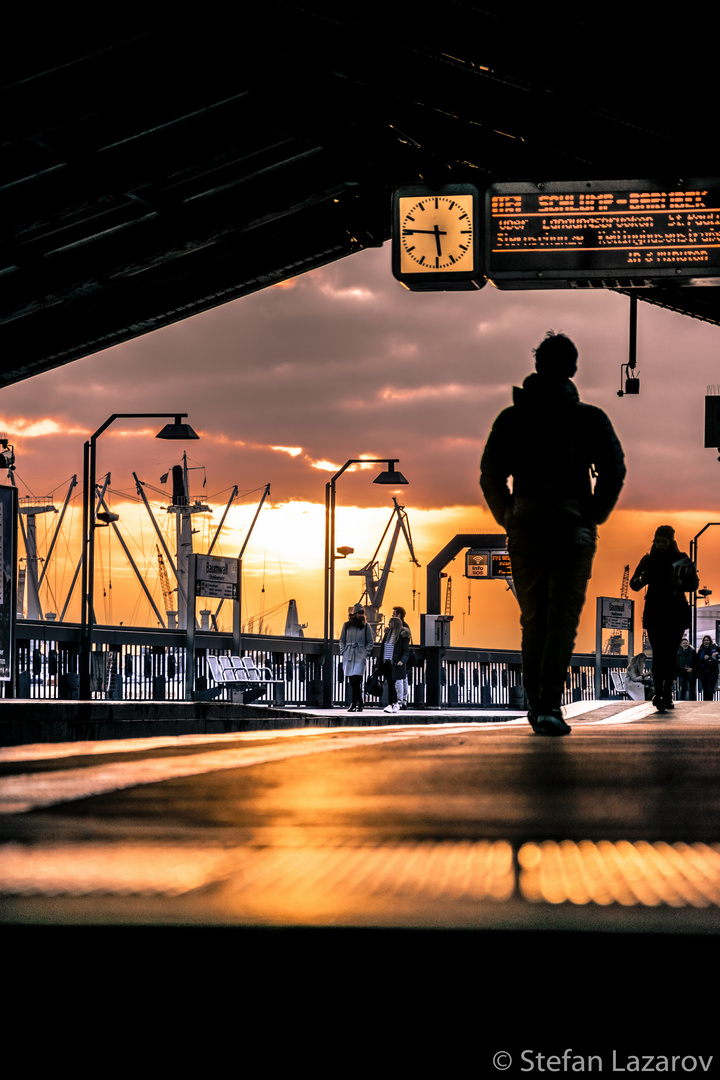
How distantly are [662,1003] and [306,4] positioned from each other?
1503 cm

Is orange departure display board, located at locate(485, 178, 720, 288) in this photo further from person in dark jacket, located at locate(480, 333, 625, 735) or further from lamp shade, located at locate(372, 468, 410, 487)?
lamp shade, located at locate(372, 468, 410, 487)

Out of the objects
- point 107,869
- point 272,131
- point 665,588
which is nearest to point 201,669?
point 272,131

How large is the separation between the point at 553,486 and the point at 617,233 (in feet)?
27.8

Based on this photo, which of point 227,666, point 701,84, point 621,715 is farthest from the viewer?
point 227,666

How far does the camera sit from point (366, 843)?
152cm

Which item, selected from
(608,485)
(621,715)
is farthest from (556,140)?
(608,485)

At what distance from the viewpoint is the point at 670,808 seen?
78.7 inches

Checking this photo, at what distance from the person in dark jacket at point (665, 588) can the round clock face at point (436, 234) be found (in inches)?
189

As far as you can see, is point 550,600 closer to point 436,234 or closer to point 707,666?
point 436,234

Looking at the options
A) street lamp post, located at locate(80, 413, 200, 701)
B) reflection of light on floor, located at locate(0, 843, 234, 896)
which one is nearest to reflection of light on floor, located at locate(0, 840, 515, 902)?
reflection of light on floor, located at locate(0, 843, 234, 896)

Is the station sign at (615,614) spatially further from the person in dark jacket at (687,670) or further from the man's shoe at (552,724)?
the man's shoe at (552,724)

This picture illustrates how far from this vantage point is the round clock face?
13.9m

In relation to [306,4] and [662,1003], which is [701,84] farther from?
[662,1003]

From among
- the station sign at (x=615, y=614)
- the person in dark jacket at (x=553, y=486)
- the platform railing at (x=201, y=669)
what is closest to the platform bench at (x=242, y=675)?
the platform railing at (x=201, y=669)
